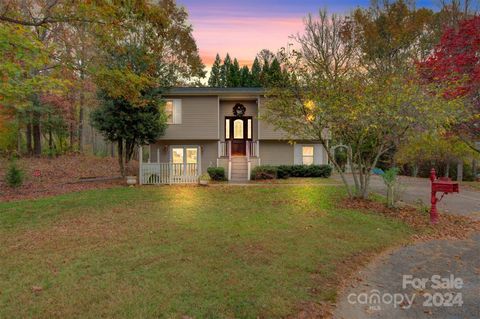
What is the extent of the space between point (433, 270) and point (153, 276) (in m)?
4.78

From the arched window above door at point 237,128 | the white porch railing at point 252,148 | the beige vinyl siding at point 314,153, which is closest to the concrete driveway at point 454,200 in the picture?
the beige vinyl siding at point 314,153

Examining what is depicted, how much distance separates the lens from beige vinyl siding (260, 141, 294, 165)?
65.8 feet

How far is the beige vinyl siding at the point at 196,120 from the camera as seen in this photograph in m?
18.7

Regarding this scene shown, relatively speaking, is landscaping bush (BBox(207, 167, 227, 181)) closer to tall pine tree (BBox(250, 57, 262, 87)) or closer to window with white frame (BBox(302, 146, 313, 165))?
window with white frame (BBox(302, 146, 313, 165))

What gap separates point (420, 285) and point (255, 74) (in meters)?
41.3

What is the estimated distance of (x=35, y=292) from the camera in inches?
161

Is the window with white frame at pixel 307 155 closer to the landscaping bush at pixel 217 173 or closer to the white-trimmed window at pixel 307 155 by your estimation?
the white-trimmed window at pixel 307 155

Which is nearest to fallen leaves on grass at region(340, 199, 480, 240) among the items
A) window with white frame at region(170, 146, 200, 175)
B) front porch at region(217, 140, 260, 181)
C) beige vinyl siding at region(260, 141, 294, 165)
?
front porch at region(217, 140, 260, 181)

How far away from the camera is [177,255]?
5.52 metres

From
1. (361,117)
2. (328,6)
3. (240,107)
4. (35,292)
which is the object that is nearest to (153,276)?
(35,292)

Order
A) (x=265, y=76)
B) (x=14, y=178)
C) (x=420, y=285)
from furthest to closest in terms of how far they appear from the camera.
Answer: (x=14, y=178) < (x=265, y=76) < (x=420, y=285)

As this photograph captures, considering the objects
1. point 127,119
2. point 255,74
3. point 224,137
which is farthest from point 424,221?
point 255,74

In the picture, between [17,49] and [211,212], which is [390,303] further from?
[17,49]

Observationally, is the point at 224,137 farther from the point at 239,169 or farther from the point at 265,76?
the point at 265,76
